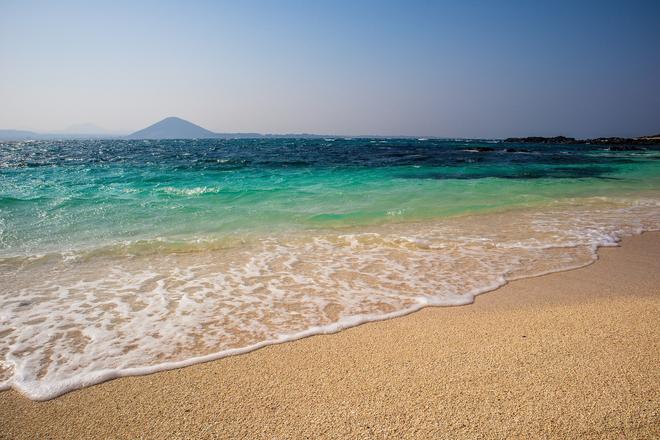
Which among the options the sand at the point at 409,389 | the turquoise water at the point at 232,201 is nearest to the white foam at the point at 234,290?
the sand at the point at 409,389

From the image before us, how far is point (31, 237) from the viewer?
7.46 meters

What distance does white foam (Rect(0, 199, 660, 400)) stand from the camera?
3.26 m

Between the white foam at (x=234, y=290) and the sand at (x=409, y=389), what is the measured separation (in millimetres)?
279

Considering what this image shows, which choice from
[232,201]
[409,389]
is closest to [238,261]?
[409,389]

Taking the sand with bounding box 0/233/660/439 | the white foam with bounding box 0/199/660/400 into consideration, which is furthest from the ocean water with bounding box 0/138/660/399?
the sand with bounding box 0/233/660/439

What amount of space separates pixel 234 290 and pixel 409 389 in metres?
2.85

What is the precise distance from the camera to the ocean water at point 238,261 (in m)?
3.47

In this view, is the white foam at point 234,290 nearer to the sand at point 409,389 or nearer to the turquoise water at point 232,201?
the sand at point 409,389

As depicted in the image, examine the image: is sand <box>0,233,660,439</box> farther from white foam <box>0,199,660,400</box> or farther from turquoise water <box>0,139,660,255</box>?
turquoise water <box>0,139,660,255</box>

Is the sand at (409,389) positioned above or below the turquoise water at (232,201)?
below

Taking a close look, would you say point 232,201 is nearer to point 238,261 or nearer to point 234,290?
point 238,261

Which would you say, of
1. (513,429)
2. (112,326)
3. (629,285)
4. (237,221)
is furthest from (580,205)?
(112,326)

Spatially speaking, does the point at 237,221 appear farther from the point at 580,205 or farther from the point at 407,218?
the point at 580,205

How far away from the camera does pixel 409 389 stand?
2.55 m
